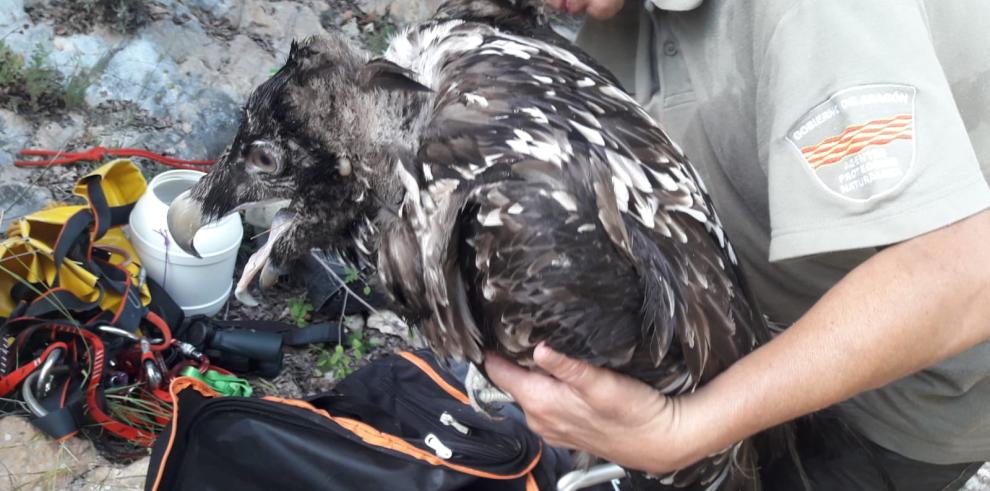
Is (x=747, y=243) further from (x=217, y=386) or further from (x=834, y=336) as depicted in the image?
(x=217, y=386)

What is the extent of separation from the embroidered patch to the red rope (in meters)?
3.25

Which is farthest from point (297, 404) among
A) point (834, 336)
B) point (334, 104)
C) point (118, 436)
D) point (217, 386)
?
point (834, 336)

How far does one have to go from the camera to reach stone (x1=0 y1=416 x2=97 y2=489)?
2916mm

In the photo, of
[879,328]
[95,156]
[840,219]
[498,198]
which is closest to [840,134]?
[840,219]

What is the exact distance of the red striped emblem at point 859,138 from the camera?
1426 millimetres

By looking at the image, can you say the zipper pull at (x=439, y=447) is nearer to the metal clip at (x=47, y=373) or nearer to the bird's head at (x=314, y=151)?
the bird's head at (x=314, y=151)

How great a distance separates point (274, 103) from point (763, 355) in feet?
3.77

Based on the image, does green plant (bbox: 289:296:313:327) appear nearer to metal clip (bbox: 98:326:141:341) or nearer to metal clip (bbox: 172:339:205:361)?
metal clip (bbox: 172:339:205:361)

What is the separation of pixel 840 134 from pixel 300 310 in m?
2.93

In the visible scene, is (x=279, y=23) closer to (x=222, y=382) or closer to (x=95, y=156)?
(x=95, y=156)

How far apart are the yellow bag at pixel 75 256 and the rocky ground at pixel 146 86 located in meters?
0.50

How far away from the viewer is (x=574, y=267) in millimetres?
1612

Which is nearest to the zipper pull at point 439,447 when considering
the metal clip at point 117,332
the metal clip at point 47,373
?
the metal clip at point 117,332

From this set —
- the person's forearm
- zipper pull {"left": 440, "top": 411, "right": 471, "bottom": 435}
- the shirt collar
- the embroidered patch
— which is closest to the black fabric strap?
zipper pull {"left": 440, "top": 411, "right": 471, "bottom": 435}
